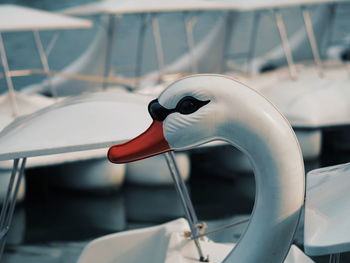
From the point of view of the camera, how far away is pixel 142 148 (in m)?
3.66

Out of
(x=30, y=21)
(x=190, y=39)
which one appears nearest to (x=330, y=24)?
(x=190, y=39)

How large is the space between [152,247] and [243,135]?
200 cm

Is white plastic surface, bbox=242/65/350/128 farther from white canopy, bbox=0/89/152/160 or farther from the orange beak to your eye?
the orange beak

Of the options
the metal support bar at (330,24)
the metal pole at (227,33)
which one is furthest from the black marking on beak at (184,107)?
the metal support bar at (330,24)

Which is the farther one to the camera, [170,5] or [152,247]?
[170,5]

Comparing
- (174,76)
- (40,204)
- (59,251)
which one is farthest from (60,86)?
(59,251)

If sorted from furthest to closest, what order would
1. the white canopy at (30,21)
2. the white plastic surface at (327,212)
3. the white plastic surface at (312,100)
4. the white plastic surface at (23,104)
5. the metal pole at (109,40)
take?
the metal pole at (109,40) < the white plastic surface at (312,100) < the white canopy at (30,21) < the white plastic surface at (23,104) < the white plastic surface at (327,212)

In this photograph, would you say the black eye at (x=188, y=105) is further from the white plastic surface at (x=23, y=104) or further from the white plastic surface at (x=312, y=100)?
the white plastic surface at (x=312, y=100)

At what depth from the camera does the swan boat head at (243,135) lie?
3594 millimetres

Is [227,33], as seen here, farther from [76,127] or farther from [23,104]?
[76,127]

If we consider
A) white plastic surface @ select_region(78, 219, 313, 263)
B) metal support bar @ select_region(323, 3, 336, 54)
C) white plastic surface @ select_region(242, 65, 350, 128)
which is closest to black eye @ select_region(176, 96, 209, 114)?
white plastic surface @ select_region(78, 219, 313, 263)

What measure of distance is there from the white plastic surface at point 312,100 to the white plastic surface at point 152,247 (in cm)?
553

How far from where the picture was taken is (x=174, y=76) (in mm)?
13406

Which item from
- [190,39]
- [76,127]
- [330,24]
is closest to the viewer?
[76,127]
